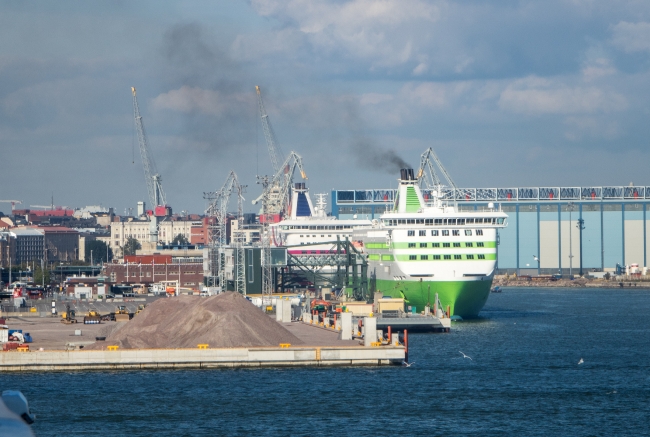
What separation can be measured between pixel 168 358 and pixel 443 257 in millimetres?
30776

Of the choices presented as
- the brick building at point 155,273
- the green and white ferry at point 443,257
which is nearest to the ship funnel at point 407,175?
the green and white ferry at point 443,257

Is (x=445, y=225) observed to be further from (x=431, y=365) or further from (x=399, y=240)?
(x=431, y=365)

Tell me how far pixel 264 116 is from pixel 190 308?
105m

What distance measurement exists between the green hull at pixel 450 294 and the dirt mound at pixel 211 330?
80.9 feet

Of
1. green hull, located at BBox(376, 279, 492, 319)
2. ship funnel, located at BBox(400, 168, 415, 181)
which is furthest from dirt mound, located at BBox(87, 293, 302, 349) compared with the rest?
ship funnel, located at BBox(400, 168, 415, 181)

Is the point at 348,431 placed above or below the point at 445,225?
below

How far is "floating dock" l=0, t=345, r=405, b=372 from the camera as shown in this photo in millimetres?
41875

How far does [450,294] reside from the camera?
6906 cm

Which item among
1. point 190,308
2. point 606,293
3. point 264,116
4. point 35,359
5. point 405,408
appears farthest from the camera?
point 264,116

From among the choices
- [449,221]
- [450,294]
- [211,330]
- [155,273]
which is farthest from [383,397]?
[155,273]

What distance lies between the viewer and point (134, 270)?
140 m

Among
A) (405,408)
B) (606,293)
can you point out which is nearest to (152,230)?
(606,293)

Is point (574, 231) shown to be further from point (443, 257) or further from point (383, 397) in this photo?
point (383, 397)

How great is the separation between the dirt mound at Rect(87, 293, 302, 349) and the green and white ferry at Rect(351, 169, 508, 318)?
24771 mm
